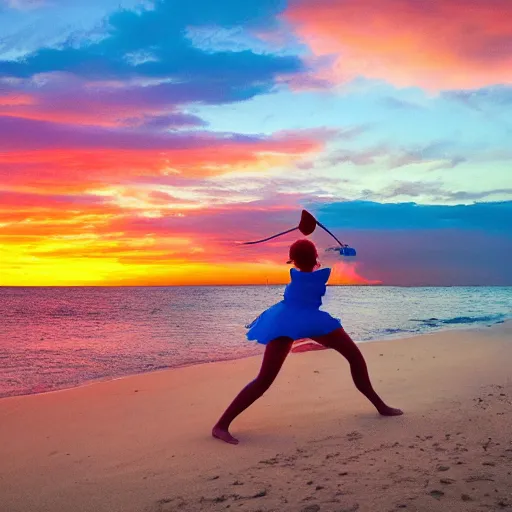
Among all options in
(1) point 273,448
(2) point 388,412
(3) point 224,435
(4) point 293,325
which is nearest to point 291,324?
(4) point 293,325

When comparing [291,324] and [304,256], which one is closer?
[291,324]

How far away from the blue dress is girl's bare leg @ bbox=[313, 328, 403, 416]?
96mm

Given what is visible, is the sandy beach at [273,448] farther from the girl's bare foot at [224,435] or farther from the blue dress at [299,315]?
the blue dress at [299,315]

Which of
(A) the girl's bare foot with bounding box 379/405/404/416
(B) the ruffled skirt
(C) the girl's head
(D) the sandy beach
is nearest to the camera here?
(D) the sandy beach

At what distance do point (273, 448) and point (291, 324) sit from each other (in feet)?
3.21

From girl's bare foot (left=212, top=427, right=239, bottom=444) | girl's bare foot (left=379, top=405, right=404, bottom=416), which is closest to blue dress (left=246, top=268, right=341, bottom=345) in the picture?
girl's bare foot (left=212, top=427, right=239, bottom=444)

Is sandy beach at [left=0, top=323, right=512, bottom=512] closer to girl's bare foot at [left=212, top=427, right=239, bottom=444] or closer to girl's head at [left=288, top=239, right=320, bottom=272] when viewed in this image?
girl's bare foot at [left=212, top=427, right=239, bottom=444]

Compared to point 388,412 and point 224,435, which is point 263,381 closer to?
point 224,435

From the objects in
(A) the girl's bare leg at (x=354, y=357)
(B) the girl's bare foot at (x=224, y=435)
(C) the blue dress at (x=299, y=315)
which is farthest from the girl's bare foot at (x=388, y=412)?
(B) the girl's bare foot at (x=224, y=435)

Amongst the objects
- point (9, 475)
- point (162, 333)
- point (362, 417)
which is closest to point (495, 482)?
point (362, 417)

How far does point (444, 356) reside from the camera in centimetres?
945

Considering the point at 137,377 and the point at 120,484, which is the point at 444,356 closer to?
the point at 137,377

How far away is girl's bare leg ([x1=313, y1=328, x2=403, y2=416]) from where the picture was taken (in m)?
4.87

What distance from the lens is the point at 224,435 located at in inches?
187
